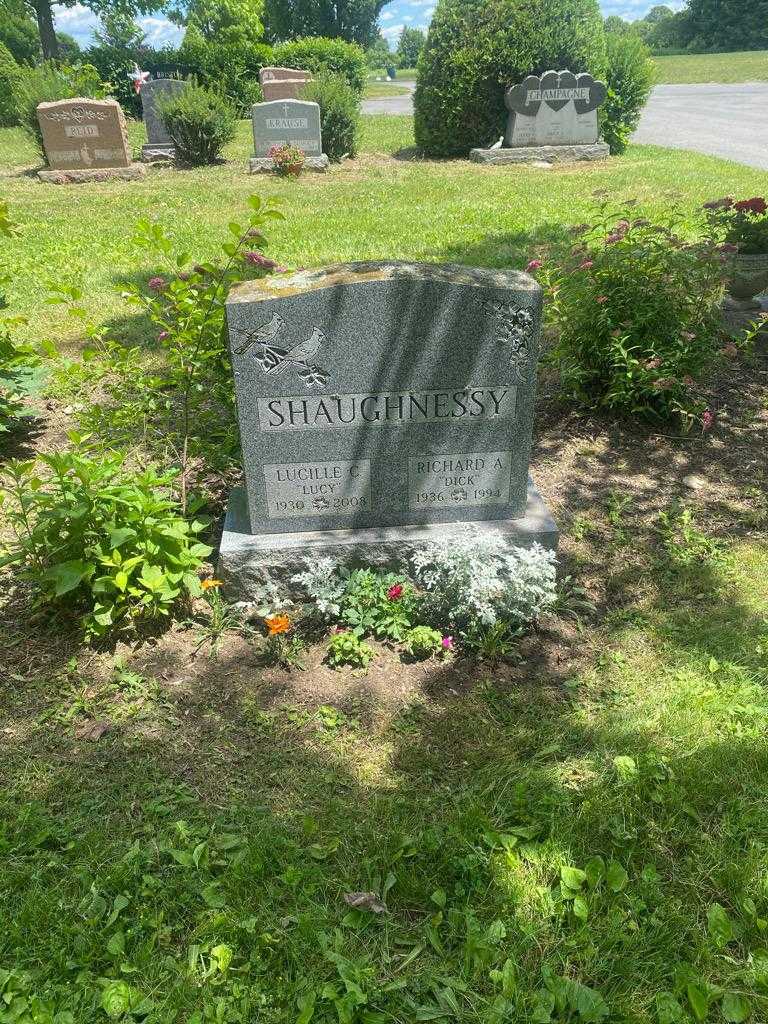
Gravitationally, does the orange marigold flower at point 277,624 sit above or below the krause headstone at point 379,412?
below

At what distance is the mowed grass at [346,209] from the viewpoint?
317 inches

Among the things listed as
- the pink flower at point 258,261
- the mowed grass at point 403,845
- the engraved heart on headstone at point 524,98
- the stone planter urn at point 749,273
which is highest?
the engraved heart on headstone at point 524,98

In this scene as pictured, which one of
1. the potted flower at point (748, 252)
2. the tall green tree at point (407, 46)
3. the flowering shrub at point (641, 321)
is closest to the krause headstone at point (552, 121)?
the potted flower at point (748, 252)

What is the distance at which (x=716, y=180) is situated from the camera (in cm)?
1145

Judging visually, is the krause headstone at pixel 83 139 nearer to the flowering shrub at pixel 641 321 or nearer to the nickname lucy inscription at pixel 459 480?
the flowering shrub at pixel 641 321

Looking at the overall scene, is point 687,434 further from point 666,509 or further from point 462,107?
point 462,107

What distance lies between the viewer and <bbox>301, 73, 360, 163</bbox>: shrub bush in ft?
48.3

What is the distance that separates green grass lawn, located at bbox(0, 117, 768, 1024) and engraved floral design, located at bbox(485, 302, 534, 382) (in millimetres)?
1125

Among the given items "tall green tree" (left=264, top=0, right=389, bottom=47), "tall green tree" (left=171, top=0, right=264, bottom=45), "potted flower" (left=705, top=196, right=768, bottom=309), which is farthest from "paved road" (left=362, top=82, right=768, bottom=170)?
"tall green tree" (left=264, top=0, right=389, bottom=47)

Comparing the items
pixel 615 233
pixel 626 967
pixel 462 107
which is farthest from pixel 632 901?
pixel 462 107

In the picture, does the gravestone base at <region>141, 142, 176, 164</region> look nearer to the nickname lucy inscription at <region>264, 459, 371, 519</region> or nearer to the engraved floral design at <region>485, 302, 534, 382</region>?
the nickname lucy inscription at <region>264, 459, 371, 519</region>

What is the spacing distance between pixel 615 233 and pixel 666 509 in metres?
2.08

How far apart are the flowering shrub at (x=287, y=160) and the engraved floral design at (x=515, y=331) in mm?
11527

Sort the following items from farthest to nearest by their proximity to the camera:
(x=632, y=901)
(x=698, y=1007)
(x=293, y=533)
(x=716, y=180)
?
(x=716, y=180) < (x=293, y=533) < (x=632, y=901) < (x=698, y=1007)
